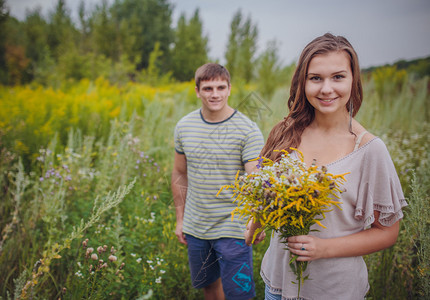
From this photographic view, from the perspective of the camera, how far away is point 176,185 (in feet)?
7.57

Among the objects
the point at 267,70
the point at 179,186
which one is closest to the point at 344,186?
the point at 179,186

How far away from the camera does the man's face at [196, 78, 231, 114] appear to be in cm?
203

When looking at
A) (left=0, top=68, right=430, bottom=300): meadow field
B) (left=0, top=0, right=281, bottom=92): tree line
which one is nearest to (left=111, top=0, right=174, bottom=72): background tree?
(left=0, top=0, right=281, bottom=92): tree line

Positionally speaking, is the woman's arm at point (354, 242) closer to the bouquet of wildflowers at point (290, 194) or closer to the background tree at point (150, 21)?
the bouquet of wildflowers at point (290, 194)

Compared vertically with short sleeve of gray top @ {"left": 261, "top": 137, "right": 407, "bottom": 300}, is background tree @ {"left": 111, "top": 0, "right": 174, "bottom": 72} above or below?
above

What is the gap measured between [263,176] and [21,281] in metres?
1.44

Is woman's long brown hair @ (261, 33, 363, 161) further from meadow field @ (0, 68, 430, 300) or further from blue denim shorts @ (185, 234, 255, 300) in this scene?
meadow field @ (0, 68, 430, 300)

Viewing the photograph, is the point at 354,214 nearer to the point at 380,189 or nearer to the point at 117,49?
the point at 380,189

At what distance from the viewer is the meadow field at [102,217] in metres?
1.94

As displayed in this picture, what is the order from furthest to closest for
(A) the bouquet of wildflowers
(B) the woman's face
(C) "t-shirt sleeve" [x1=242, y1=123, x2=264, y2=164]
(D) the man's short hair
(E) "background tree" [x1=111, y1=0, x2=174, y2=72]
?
(E) "background tree" [x1=111, y1=0, x2=174, y2=72] < (D) the man's short hair < (C) "t-shirt sleeve" [x1=242, y1=123, x2=264, y2=164] < (B) the woman's face < (A) the bouquet of wildflowers

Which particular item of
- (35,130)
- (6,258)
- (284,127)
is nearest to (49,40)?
(35,130)

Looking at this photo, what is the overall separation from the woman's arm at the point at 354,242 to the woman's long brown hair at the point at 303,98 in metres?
0.45

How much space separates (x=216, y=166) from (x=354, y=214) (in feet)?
3.34

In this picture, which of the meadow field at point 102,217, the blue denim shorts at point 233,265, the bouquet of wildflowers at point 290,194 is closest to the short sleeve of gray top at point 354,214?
the bouquet of wildflowers at point 290,194
